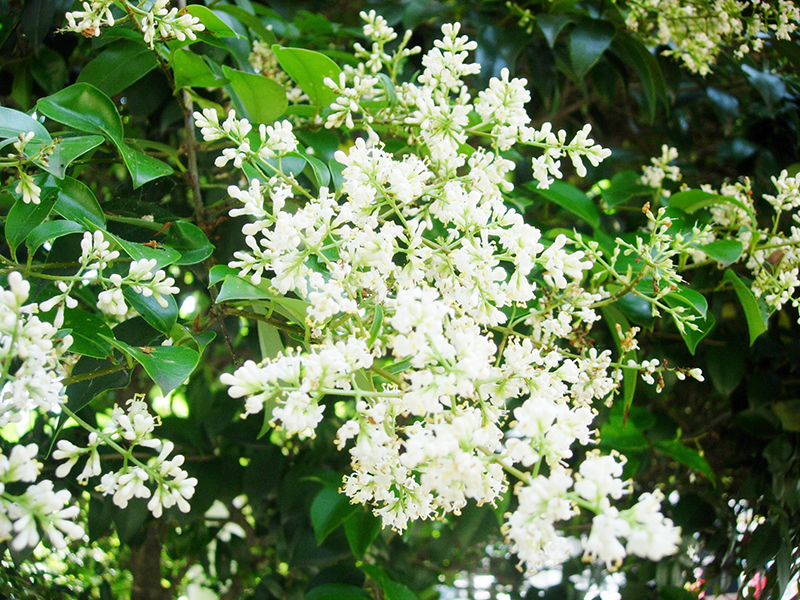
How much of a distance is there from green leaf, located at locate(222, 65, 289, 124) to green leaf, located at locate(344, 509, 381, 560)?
61 centimetres

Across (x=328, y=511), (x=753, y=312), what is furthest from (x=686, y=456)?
(x=328, y=511)

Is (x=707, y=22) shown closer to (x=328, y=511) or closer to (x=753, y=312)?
(x=753, y=312)

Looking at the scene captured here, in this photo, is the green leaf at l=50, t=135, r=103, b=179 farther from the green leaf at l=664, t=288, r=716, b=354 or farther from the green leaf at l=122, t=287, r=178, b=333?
the green leaf at l=664, t=288, r=716, b=354

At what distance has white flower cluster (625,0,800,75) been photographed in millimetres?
967

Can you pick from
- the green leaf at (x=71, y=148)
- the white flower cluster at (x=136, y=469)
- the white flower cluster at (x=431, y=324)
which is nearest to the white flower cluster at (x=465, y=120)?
the white flower cluster at (x=431, y=324)

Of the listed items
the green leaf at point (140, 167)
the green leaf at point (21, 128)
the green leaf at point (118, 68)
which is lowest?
the green leaf at point (140, 167)

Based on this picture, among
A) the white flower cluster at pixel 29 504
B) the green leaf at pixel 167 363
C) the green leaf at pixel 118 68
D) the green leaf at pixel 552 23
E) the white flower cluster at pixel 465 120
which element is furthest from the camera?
the green leaf at pixel 552 23

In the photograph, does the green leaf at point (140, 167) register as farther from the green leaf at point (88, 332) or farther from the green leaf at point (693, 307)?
the green leaf at point (693, 307)

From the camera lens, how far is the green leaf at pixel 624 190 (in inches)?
40.7

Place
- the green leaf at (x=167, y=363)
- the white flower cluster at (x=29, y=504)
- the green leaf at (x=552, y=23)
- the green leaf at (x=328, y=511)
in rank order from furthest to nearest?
the green leaf at (x=552, y=23) < the green leaf at (x=328, y=511) < the green leaf at (x=167, y=363) < the white flower cluster at (x=29, y=504)

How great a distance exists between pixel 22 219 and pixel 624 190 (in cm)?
91

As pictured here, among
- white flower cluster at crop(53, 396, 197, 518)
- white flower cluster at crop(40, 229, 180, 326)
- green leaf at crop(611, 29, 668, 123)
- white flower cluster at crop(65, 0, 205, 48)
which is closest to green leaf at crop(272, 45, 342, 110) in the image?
white flower cluster at crop(65, 0, 205, 48)

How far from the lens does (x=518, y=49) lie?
1.05m

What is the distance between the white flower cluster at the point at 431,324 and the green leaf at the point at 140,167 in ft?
0.28
